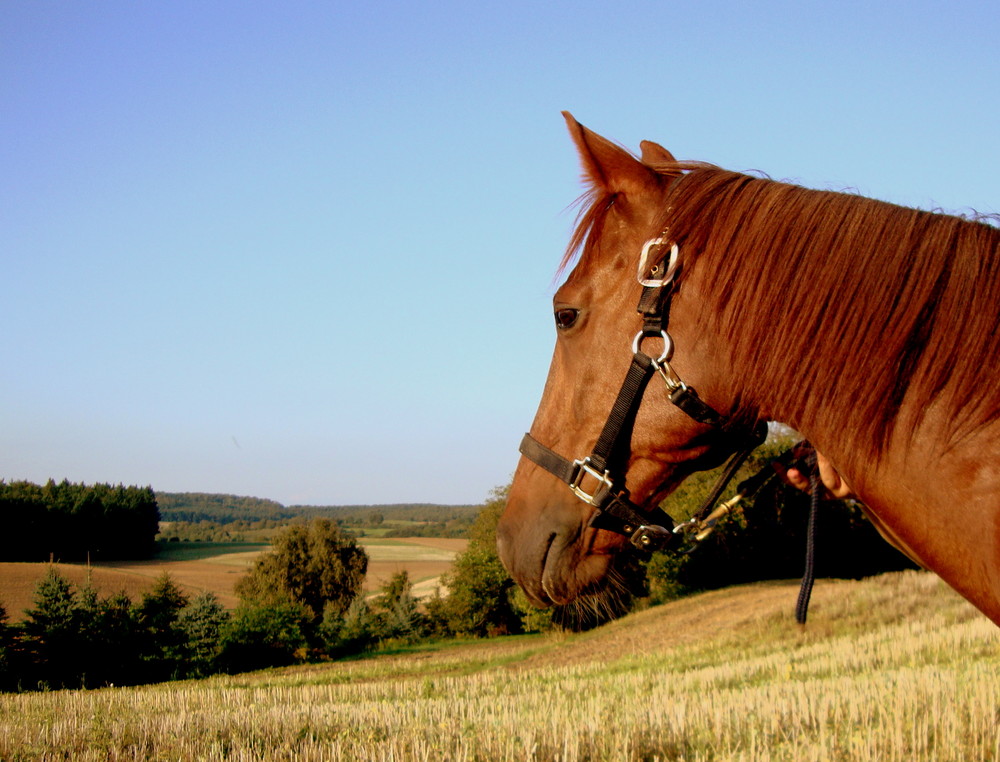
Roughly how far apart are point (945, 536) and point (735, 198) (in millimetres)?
1172

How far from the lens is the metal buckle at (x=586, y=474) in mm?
2461

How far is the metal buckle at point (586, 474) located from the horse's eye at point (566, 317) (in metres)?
0.47

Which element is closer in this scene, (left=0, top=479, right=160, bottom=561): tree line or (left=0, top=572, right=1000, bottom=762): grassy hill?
(left=0, top=572, right=1000, bottom=762): grassy hill

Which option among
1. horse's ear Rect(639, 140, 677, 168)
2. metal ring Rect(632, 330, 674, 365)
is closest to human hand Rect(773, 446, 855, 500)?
metal ring Rect(632, 330, 674, 365)

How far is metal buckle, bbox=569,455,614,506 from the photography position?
8.07 ft

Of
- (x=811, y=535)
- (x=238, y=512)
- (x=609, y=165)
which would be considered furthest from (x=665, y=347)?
(x=238, y=512)

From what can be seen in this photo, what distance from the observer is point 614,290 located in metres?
2.54

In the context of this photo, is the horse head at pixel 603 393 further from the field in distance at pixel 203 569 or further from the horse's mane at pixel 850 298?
the field in distance at pixel 203 569

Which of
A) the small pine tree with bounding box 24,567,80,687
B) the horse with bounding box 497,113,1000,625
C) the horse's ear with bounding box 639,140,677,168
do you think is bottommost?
the small pine tree with bounding box 24,567,80,687

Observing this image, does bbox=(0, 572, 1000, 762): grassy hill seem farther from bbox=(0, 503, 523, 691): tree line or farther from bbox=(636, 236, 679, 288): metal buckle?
bbox=(0, 503, 523, 691): tree line

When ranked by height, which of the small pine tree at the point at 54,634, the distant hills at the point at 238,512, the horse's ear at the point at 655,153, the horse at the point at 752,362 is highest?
the horse's ear at the point at 655,153

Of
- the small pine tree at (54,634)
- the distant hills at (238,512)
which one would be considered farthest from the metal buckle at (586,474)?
the distant hills at (238,512)

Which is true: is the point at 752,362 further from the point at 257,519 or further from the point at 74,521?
the point at 257,519

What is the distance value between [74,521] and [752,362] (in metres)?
84.0
